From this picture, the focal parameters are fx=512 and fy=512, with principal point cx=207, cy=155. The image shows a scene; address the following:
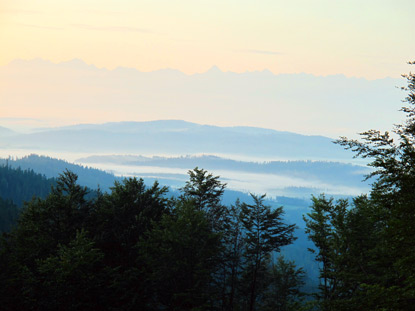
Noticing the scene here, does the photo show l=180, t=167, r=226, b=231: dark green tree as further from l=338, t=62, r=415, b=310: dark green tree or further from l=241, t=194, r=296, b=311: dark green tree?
l=338, t=62, r=415, b=310: dark green tree

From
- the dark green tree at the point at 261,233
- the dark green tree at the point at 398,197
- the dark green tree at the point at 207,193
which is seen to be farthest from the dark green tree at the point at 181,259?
the dark green tree at the point at 398,197

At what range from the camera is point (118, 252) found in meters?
47.0

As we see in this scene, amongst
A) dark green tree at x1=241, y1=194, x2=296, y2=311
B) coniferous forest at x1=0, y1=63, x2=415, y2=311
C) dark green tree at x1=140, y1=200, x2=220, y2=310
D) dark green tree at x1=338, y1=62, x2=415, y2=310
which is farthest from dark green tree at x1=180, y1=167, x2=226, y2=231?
dark green tree at x1=338, y1=62, x2=415, y2=310

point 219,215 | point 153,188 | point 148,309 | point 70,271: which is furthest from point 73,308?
point 219,215

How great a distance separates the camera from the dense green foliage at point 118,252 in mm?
40947

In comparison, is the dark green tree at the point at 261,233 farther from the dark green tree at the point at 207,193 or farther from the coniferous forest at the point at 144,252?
the dark green tree at the point at 207,193

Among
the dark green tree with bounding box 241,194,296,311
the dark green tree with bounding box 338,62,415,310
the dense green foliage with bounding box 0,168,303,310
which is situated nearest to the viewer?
the dark green tree with bounding box 338,62,415,310

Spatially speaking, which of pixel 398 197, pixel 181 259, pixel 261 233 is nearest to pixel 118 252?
pixel 181 259

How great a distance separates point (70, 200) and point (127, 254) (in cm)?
730

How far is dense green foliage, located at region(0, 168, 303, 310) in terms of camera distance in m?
40.9

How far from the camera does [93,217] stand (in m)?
48.9

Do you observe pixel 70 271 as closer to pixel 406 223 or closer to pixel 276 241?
pixel 276 241

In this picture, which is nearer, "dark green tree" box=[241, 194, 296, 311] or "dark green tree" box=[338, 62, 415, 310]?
"dark green tree" box=[338, 62, 415, 310]

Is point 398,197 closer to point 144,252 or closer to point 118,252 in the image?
point 144,252
